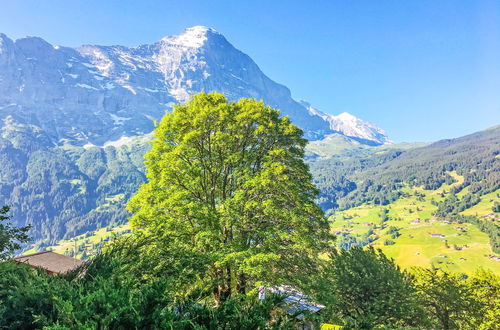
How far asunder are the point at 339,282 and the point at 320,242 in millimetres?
8241

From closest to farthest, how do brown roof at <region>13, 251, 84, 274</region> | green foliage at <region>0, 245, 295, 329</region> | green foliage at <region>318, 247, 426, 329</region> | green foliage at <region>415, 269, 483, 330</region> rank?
green foliage at <region>0, 245, 295, 329</region>, green foliage at <region>318, 247, 426, 329</region>, green foliage at <region>415, 269, 483, 330</region>, brown roof at <region>13, 251, 84, 274</region>

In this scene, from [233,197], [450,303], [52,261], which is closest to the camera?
[233,197]

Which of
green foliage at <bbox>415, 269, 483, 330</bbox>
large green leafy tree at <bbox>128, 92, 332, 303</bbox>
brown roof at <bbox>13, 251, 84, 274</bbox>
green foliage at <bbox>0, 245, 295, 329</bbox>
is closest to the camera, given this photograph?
green foliage at <bbox>0, 245, 295, 329</bbox>

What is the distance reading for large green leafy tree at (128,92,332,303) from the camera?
20.2 metres

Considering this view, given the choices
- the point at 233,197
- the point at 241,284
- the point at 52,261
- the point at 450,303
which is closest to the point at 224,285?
the point at 241,284

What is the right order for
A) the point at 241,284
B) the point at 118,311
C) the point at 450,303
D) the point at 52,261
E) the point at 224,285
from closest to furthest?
the point at 118,311, the point at 241,284, the point at 224,285, the point at 450,303, the point at 52,261

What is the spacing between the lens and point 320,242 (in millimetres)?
20844

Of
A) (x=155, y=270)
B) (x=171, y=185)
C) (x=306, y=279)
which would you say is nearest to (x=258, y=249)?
(x=306, y=279)

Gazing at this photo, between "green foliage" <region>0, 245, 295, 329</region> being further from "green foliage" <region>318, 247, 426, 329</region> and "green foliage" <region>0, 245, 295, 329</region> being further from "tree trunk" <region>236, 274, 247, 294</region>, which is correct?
"green foliage" <region>318, 247, 426, 329</region>

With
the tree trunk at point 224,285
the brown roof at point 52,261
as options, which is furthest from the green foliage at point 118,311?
the brown roof at point 52,261

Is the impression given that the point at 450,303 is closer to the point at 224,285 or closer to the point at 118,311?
the point at 224,285

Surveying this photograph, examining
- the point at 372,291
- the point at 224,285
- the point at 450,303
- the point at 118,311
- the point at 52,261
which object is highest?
the point at 118,311

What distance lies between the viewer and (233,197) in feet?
74.1

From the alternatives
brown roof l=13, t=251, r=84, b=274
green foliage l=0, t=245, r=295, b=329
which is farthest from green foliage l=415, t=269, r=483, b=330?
brown roof l=13, t=251, r=84, b=274
